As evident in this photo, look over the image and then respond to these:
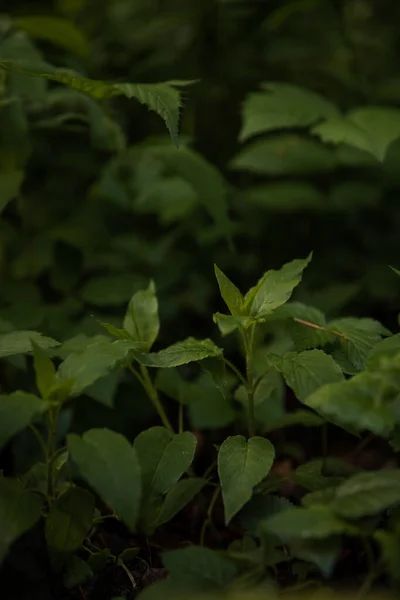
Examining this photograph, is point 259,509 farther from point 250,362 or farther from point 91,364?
point 91,364

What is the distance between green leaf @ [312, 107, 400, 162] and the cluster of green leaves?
1.64ft

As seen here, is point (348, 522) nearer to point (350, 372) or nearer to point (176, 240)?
point (350, 372)

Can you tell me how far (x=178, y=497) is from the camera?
3.22ft

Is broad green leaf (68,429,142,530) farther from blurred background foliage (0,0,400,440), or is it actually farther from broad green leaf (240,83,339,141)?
broad green leaf (240,83,339,141)

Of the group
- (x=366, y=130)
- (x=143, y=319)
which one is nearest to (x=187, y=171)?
(x=366, y=130)

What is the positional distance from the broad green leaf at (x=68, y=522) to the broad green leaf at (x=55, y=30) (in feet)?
3.75

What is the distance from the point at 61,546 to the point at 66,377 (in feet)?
0.69

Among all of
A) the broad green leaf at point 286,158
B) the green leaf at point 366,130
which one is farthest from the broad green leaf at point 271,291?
the broad green leaf at point 286,158

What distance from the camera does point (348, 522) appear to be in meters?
0.81

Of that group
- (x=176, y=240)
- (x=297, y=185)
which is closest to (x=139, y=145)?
(x=176, y=240)

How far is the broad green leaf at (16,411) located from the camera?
844 mm

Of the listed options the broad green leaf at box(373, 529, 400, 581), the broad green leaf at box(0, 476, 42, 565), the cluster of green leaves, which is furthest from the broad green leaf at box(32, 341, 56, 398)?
the broad green leaf at box(373, 529, 400, 581)

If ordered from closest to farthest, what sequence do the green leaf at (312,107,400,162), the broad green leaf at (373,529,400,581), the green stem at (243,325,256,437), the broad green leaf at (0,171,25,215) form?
1. the broad green leaf at (373,529,400,581)
2. the green stem at (243,325,256,437)
3. the broad green leaf at (0,171,25,215)
4. the green leaf at (312,107,400,162)

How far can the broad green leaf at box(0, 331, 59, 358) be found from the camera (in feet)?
3.19
